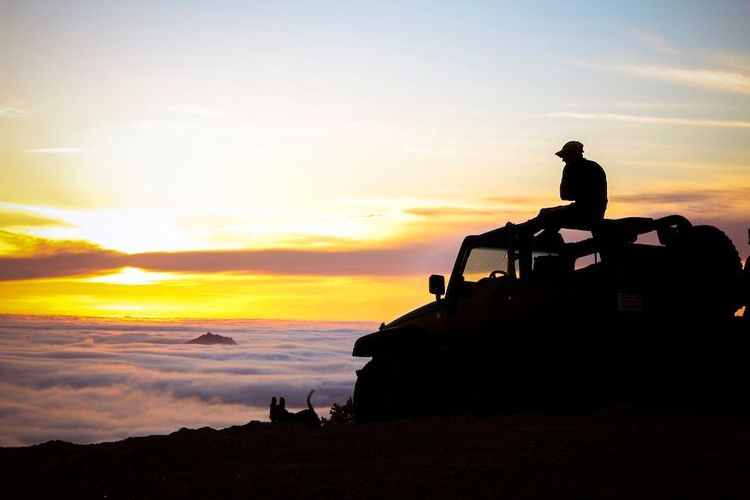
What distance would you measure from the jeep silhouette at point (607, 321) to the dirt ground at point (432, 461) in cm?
47

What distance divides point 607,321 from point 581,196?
151 centimetres

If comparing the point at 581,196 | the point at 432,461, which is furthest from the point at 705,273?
the point at 432,461

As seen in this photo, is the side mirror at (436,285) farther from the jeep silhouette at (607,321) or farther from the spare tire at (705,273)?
the spare tire at (705,273)

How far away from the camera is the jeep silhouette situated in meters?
9.13

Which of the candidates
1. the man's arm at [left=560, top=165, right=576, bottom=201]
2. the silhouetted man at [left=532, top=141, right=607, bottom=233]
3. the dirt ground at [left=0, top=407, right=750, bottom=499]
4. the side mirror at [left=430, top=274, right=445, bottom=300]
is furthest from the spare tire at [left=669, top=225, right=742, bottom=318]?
the side mirror at [left=430, top=274, right=445, bottom=300]

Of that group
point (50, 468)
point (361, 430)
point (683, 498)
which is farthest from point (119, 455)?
point (683, 498)

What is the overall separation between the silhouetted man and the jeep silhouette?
0.63ft

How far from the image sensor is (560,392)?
30.9ft

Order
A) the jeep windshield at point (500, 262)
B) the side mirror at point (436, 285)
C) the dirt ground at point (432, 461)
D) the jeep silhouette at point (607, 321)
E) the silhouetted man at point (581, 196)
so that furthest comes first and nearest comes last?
the side mirror at point (436, 285) < the jeep windshield at point (500, 262) < the silhouetted man at point (581, 196) < the jeep silhouette at point (607, 321) < the dirt ground at point (432, 461)

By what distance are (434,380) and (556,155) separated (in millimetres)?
3297

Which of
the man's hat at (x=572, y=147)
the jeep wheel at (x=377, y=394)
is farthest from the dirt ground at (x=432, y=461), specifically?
the man's hat at (x=572, y=147)

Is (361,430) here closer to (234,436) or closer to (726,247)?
(234,436)

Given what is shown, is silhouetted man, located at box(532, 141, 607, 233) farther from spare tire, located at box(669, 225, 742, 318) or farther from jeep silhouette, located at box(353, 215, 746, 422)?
spare tire, located at box(669, 225, 742, 318)

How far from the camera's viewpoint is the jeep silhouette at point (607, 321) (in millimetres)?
9133
